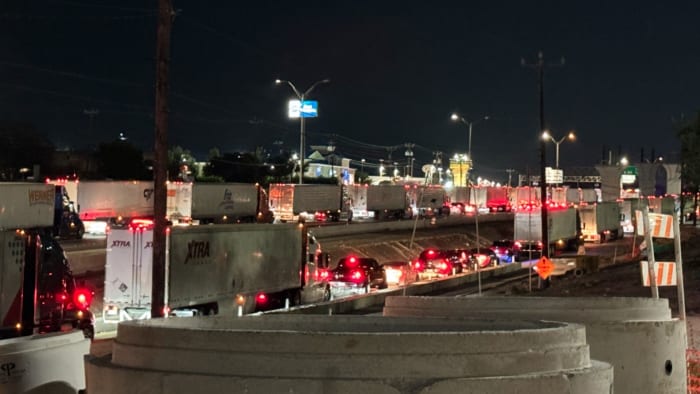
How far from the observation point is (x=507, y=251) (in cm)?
5950

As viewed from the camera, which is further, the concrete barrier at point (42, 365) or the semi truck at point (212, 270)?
the semi truck at point (212, 270)

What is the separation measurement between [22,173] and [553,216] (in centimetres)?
5888

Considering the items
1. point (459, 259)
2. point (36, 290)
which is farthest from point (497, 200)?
point (36, 290)

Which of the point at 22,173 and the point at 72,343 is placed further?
the point at 22,173

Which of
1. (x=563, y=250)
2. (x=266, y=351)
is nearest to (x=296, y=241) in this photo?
(x=266, y=351)

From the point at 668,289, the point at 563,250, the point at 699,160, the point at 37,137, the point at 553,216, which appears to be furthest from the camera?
the point at 37,137

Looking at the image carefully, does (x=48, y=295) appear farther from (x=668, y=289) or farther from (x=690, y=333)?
(x=668, y=289)

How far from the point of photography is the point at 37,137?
365ft

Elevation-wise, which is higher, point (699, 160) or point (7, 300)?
point (699, 160)

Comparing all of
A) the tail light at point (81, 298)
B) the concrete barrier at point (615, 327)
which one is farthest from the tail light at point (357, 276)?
the concrete barrier at point (615, 327)

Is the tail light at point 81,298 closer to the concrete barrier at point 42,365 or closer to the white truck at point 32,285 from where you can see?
the white truck at point 32,285

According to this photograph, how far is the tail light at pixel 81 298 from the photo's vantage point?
20.3 meters

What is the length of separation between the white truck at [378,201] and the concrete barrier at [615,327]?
73.3m

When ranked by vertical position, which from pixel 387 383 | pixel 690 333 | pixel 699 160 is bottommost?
pixel 690 333
